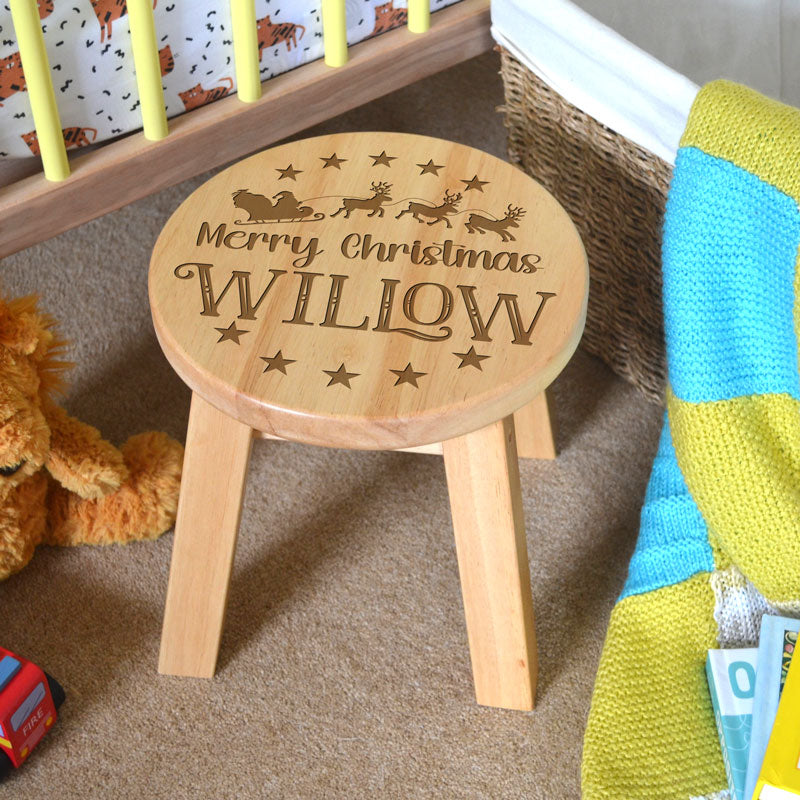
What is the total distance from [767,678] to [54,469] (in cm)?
66

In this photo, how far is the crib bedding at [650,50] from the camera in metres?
0.96

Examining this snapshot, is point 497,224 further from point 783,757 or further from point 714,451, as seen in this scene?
point 783,757

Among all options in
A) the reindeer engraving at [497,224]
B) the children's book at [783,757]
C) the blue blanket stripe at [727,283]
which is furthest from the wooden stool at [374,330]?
the children's book at [783,757]

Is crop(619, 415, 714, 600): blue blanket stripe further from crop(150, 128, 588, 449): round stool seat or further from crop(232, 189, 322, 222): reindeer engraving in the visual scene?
crop(232, 189, 322, 222): reindeer engraving

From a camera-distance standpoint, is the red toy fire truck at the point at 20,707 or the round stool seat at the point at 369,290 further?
the red toy fire truck at the point at 20,707

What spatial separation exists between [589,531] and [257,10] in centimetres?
60

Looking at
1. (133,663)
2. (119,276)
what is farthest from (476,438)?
(119,276)

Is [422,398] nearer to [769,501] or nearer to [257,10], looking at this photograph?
[769,501]

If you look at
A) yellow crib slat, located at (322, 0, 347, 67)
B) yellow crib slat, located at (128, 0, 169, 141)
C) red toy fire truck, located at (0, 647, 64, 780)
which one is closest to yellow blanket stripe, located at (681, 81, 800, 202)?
yellow crib slat, located at (322, 0, 347, 67)

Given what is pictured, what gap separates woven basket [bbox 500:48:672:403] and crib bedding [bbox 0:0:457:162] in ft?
0.67

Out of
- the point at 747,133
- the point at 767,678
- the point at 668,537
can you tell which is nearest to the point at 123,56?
the point at 747,133

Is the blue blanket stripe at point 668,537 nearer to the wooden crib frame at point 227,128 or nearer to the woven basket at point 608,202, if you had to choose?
the woven basket at point 608,202

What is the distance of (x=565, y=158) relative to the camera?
3.72 feet

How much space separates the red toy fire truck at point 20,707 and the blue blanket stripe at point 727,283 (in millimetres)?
596
